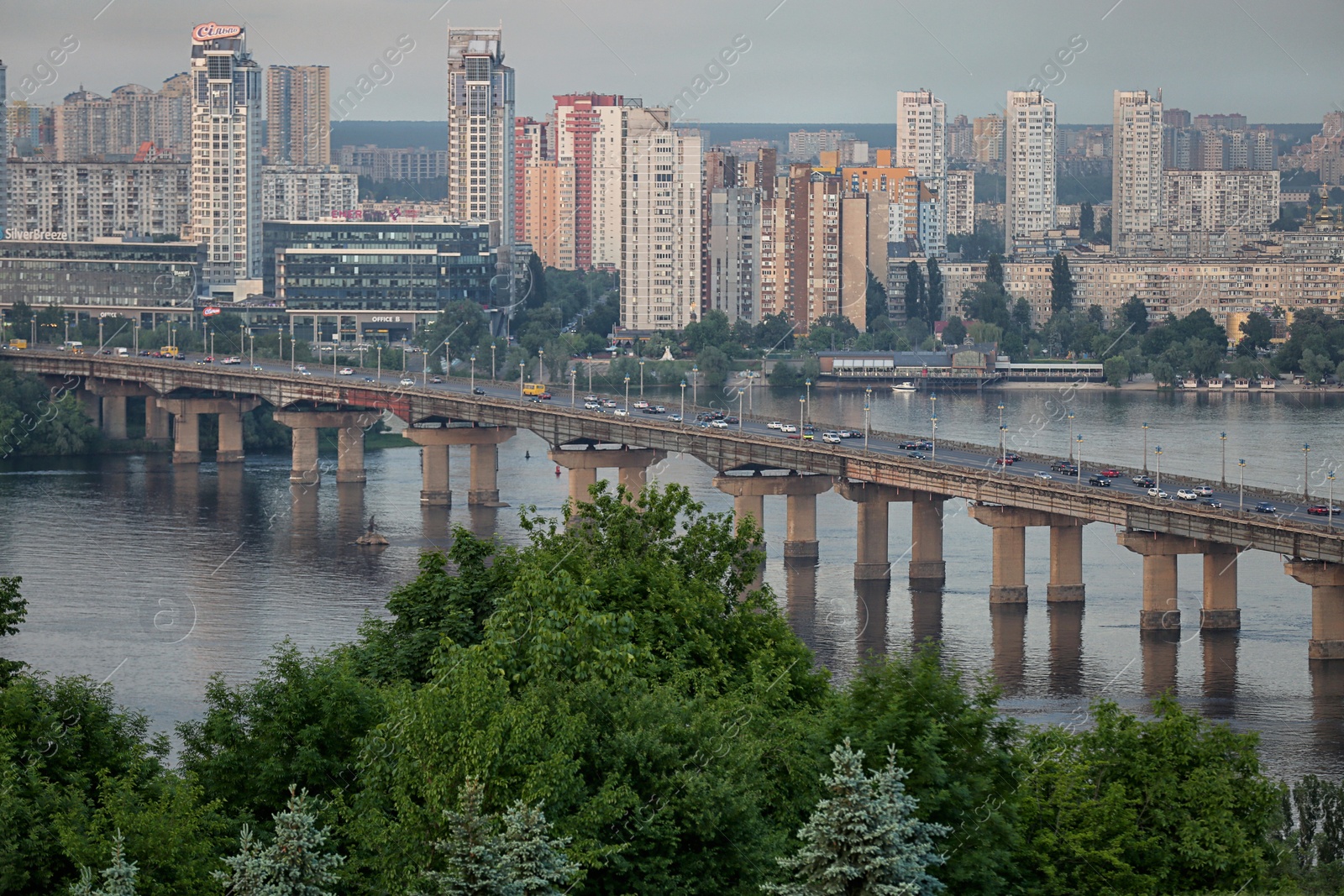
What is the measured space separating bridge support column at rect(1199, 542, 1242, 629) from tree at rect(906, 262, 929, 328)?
95798mm

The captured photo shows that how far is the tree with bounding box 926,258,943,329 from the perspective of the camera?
14600 cm

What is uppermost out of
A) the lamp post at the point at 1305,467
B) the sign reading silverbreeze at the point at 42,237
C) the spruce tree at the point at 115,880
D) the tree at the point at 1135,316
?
the sign reading silverbreeze at the point at 42,237

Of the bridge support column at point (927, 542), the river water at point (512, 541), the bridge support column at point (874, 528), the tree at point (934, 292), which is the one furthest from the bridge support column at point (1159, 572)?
the tree at point (934, 292)

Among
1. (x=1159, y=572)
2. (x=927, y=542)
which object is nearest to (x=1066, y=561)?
(x=1159, y=572)

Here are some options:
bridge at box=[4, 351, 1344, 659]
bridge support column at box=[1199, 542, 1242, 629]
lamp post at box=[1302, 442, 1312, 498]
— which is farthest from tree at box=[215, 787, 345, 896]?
lamp post at box=[1302, 442, 1312, 498]

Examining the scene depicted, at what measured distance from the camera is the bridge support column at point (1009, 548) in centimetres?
5241

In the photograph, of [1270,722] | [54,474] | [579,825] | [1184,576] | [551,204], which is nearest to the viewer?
[579,825]

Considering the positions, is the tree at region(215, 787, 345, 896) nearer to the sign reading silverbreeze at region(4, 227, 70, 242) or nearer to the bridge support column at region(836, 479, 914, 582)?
the bridge support column at region(836, 479, 914, 582)

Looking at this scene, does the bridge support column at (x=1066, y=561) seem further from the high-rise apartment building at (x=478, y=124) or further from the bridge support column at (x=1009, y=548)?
the high-rise apartment building at (x=478, y=124)

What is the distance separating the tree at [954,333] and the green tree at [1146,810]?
116m

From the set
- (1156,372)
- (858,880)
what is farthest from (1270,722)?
(1156,372)

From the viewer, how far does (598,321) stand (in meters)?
133

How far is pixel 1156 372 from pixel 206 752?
98.3 metres

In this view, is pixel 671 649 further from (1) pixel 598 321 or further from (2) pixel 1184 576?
(1) pixel 598 321
